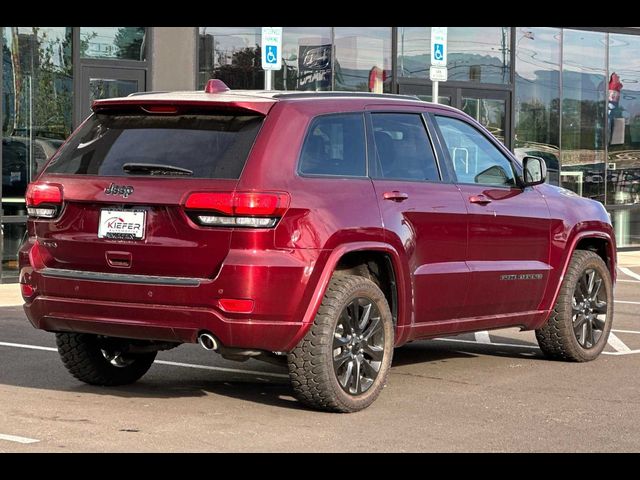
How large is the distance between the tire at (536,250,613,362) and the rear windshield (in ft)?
10.4

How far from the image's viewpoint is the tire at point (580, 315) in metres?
9.66

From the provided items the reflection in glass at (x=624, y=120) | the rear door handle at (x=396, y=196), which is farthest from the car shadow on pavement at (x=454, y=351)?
the reflection in glass at (x=624, y=120)

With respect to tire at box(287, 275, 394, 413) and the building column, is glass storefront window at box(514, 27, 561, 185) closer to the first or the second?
the building column

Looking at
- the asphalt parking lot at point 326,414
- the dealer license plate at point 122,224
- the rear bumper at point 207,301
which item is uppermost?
the dealer license plate at point 122,224

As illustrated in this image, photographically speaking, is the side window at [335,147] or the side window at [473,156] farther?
the side window at [473,156]

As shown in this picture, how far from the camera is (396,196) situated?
8.00 metres

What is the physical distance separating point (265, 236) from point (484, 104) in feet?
48.7

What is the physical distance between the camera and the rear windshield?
7367 millimetres

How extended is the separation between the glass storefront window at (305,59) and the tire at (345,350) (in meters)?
11.1

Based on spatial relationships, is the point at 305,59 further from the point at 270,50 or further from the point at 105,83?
the point at 270,50

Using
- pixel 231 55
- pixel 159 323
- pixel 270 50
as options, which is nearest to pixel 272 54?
pixel 270 50

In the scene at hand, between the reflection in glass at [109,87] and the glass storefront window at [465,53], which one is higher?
the glass storefront window at [465,53]

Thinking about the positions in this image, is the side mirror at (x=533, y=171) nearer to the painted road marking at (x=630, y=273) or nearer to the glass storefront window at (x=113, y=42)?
Answer: the glass storefront window at (x=113, y=42)

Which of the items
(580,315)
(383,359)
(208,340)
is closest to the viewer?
(208,340)
